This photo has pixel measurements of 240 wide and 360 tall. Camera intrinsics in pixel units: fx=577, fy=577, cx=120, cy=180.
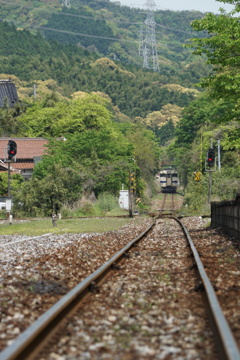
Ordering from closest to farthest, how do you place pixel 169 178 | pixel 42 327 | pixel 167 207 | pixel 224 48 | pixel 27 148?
pixel 42 327, pixel 224 48, pixel 167 207, pixel 27 148, pixel 169 178

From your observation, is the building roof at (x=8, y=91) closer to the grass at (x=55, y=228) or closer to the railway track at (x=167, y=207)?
the railway track at (x=167, y=207)

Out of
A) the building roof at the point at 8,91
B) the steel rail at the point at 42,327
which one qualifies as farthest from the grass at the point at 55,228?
the building roof at the point at 8,91

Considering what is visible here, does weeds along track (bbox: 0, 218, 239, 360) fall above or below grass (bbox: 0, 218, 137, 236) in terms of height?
below

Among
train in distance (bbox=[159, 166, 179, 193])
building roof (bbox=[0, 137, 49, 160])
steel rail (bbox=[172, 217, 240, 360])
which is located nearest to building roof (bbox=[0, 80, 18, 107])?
building roof (bbox=[0, 137, 49, 160])

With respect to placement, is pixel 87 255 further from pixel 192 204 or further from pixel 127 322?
pixel 192 204

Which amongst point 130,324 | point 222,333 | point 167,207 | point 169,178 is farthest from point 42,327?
point 169,178

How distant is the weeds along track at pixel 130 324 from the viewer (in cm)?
459

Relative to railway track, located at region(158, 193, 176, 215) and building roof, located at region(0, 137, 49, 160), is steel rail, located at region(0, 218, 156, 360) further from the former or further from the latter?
building roof, located at region(0, 137, 49, 160)

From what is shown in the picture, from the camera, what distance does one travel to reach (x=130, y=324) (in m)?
5.71

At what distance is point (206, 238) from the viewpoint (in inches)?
681

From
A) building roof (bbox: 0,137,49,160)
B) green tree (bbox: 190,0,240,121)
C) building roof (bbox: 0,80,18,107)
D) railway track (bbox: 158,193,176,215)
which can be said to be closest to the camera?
green tree (bbox: 190,0,240,121)

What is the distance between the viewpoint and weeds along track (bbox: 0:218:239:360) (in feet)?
15.1

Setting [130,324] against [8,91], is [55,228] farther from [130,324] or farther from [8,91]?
[8,91]

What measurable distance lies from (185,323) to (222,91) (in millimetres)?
15196
